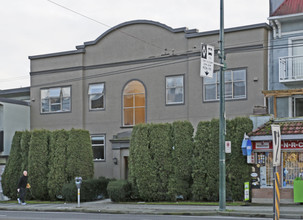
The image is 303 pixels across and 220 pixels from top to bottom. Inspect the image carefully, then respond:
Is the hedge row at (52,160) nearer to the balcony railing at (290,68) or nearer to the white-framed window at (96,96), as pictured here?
the white-framed window at (96,96)

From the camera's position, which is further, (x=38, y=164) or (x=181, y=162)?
(x=38, y=164)

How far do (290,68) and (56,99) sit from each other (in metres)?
14.4

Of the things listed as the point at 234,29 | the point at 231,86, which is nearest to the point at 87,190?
the point at 231,86

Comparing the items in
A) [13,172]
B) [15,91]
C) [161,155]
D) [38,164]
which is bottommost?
[13,172]

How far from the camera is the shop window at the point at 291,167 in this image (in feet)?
69.7

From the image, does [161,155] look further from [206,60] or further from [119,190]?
[206,60]

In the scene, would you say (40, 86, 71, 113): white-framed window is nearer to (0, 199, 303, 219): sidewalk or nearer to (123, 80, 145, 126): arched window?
(123, 80, 145, 126): arched window

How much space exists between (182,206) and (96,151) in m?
10.2

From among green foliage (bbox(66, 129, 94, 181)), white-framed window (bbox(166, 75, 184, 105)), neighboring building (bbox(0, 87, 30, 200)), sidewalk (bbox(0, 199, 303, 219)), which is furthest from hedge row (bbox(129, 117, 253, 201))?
neighboring building (bbox(0, 87, 30, 200))

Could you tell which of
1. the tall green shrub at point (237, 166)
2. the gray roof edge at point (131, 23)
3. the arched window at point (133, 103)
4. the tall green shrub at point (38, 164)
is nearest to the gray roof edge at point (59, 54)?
the gray roof edge at point (131, 23)

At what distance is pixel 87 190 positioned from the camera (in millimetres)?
25484

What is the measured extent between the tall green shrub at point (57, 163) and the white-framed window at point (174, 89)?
5.80 m

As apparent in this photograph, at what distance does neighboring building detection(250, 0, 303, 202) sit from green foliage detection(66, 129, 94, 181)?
9.09m

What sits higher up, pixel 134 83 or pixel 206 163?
pixel 134 83
